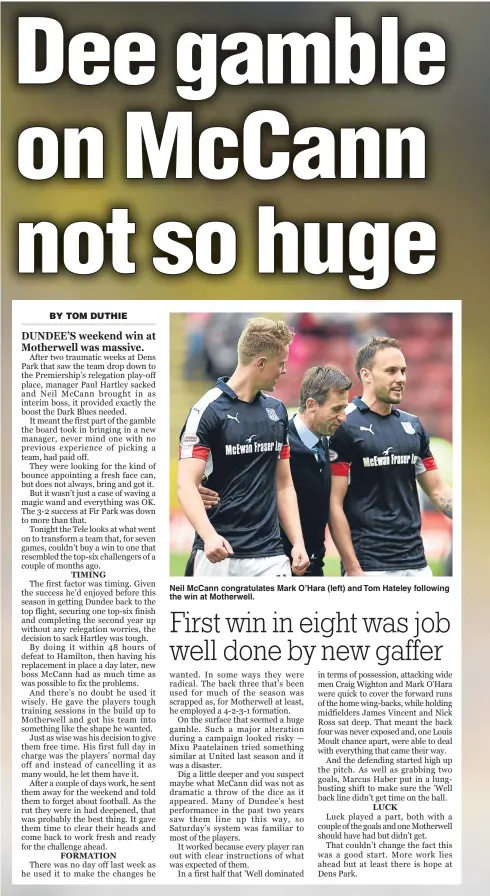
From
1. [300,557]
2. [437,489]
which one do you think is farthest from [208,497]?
[437,489]

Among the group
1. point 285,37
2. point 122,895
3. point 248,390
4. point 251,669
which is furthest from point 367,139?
point 122,895

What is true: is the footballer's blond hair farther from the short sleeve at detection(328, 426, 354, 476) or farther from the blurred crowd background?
the short sleeve at detection(328, 426, 354, 476)

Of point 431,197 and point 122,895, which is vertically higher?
point 431,197

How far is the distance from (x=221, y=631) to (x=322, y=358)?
0.70 metres

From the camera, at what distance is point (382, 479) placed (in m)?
2.44

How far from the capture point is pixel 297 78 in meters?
2.41

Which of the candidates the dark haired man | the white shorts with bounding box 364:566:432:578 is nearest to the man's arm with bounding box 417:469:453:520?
the dark haired man

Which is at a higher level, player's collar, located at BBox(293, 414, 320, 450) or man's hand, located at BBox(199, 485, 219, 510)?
player's collar, located at BBox(293, 414, 320, 450)

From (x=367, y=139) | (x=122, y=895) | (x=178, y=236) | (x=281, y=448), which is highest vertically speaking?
(x=367, y=139)

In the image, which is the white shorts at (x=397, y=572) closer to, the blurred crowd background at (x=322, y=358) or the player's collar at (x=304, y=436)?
the blurred crowd background at (x=322, y=358)

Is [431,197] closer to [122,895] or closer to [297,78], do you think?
[297,78]

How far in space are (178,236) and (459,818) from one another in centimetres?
156

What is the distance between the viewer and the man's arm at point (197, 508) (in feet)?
7.89

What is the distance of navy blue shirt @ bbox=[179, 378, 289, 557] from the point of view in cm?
241
